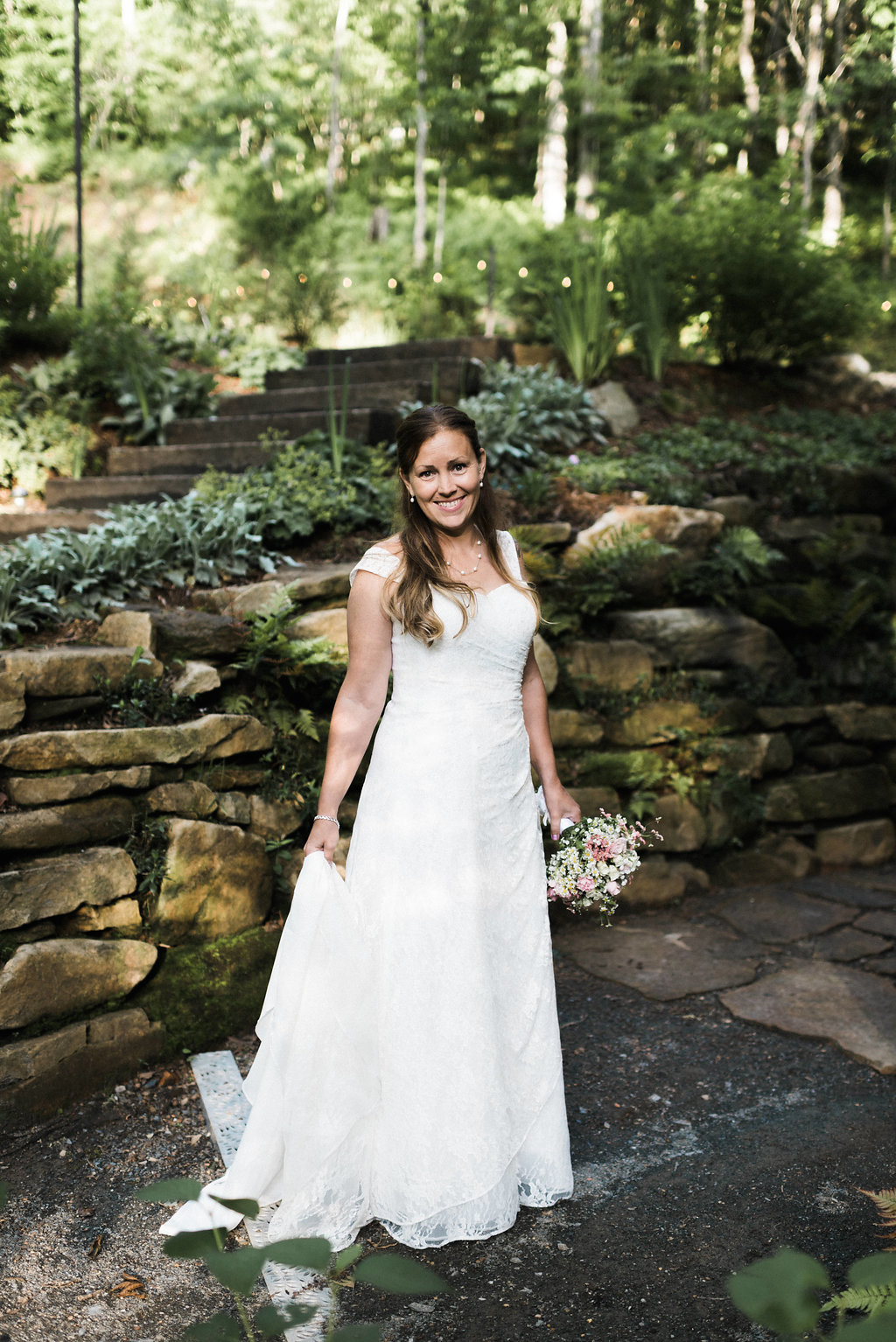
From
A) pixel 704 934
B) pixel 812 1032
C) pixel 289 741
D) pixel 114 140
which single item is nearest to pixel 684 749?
pixel 704 934

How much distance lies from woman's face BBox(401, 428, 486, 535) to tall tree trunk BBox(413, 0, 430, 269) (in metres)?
12.9

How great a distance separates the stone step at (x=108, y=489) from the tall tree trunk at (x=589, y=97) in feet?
42.5

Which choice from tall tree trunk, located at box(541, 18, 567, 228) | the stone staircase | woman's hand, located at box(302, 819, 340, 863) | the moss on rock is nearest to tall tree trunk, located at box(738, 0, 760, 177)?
tall tree trunk, located at box(541, 18, 567, 228)

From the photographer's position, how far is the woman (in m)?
2.42

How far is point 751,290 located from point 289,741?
7100mm

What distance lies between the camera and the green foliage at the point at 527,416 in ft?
21.3

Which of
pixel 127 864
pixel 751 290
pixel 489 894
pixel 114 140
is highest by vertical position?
pixel 114 140

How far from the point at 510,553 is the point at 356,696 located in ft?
2.22

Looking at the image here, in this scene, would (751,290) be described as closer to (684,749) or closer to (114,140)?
(684,749)

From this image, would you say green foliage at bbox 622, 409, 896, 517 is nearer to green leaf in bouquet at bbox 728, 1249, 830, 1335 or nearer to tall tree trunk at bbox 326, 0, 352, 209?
green leaf in bouquet at bbox 728, 1249, 830, 1335

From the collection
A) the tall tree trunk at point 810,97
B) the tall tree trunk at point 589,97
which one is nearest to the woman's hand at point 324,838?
the tall tree trunk at point 589,97

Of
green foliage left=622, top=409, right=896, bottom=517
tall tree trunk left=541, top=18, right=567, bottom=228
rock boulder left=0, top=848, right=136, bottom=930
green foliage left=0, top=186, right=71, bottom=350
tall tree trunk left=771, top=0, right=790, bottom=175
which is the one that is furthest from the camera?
tall tree trunk left=771, top=0, right=790, bottom=175

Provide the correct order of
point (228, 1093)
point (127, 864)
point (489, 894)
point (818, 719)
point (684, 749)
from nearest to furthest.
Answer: point (489, 894) < point (228, 1093) < point (127, 864) < point (684, 749) < point (818, 719)

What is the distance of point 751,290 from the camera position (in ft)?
28.8
